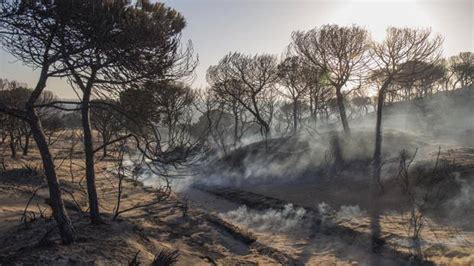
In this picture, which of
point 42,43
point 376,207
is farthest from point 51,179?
point 376,207

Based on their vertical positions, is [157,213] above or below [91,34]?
below

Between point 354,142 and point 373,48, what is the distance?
5631 millimetres

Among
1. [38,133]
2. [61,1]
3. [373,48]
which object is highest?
[373,48]

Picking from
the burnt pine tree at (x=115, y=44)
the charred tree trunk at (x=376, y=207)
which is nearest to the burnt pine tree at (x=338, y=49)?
the charred tree trunk at (x=376, y=207)

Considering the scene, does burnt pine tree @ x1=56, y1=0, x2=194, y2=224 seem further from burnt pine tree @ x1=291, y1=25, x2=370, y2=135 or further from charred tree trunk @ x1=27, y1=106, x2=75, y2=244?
burnt pine tree @ x1=291, y1=25, x2=370, y2=135

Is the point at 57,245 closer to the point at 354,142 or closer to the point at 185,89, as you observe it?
the point at 354,142

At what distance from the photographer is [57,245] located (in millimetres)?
7719

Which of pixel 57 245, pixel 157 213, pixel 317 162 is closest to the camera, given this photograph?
pixel 57 245

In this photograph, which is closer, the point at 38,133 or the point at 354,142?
the point at 38,133

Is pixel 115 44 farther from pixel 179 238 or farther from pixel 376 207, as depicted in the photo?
pixel 376 207

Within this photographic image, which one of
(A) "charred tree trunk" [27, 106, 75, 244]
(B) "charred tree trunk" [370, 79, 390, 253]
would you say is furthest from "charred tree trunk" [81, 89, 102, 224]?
(B) "charred tree trunk" [370, 79, 390, 253]

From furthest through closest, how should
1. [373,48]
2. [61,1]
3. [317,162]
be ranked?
[317,162] → [373,48] → [61,1]

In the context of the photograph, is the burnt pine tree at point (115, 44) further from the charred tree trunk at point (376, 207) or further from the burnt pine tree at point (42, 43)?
the charred tree trunk at point (376, 207)

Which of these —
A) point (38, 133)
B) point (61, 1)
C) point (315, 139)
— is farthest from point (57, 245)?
point (315, 139)
